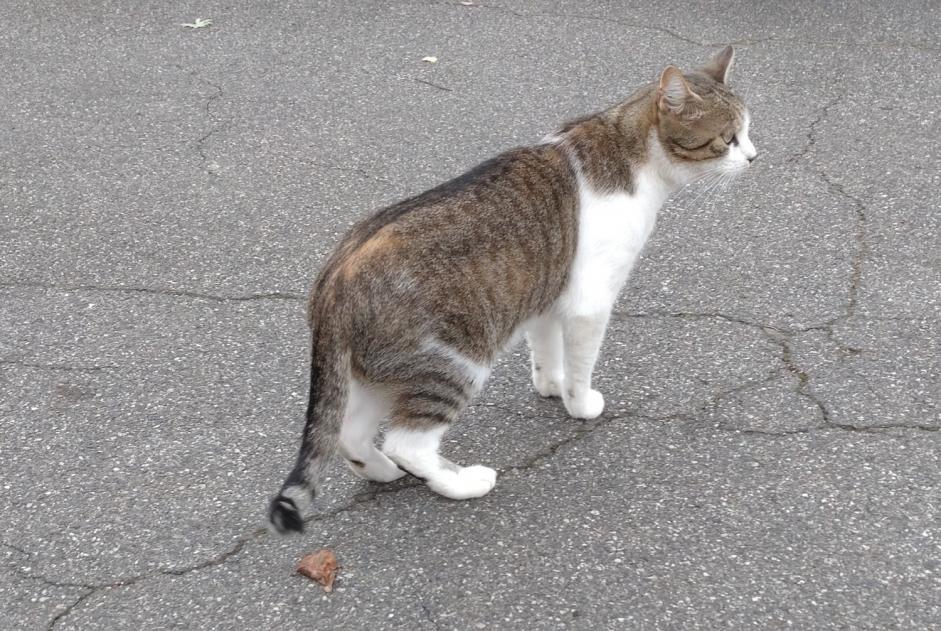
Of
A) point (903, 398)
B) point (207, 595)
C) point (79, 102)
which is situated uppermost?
point (903, 398)

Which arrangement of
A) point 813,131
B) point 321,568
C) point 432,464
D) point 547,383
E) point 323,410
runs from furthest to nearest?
point 813,131 → point 547,383 → point 432,464 → point 321,568 → point 323,410

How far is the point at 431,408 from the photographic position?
2750 millimetres

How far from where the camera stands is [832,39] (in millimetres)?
6125

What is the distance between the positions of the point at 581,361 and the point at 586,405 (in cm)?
22

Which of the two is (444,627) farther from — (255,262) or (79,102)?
(79,102)

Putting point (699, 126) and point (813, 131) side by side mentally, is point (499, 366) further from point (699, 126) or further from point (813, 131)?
point (813, 131)

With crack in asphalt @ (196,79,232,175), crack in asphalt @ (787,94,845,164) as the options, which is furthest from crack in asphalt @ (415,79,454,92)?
crack in asphalt @ (787,94,845,164)

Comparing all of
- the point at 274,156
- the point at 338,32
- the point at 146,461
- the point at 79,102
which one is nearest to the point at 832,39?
the point at 338,32

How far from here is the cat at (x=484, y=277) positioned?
261 cm

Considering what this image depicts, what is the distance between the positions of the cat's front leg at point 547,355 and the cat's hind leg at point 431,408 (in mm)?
443

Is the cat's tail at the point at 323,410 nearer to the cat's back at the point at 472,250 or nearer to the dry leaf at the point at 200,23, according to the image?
the cat's back at the point at 472,250

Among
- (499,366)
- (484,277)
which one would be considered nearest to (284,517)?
(484,277)

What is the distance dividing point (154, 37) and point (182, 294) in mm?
2894

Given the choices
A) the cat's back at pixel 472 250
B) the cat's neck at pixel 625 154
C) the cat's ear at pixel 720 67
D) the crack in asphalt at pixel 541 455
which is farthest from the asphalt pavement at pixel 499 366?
the cat's ear at pixel 720 67
